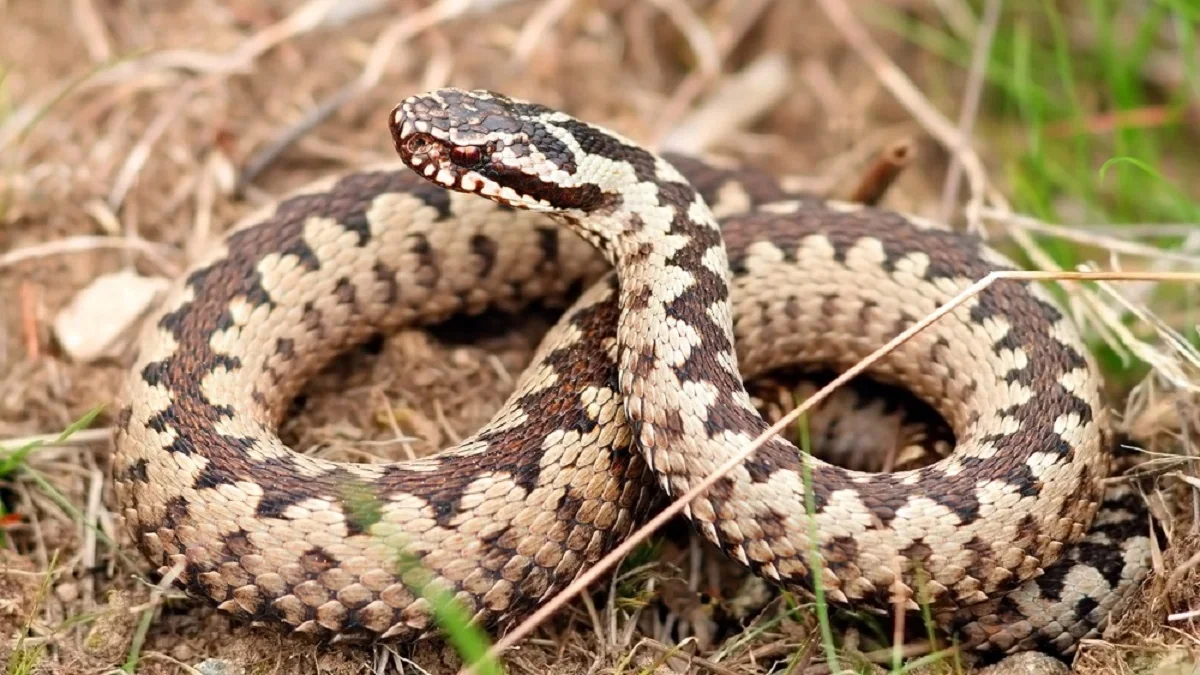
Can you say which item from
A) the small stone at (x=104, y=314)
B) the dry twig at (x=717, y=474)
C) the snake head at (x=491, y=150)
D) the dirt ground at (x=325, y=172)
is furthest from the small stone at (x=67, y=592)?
the snake head at (x=491, y=150)

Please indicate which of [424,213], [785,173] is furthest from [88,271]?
[785,173]

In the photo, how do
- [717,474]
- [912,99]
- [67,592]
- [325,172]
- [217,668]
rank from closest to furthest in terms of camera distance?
1. [717,474]
2. [217,668]
3. [67,592]
4. [325,172]
5. [912,99]

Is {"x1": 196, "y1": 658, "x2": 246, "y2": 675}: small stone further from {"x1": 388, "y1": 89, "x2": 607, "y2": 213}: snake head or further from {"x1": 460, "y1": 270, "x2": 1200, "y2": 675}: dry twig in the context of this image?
{"x1": 388, "y1": 89, "x2": 607, "y2": 213}: snake head

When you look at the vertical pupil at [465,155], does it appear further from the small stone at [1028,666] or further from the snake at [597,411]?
the small stone at [1028,666]

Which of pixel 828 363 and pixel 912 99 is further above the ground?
pixel 912 99

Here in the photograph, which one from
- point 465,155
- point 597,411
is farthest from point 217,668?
point 465,155

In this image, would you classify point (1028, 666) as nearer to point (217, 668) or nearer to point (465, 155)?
point (465, 155)

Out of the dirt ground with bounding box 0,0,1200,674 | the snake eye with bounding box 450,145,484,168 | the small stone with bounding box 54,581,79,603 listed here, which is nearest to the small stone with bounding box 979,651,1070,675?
the dirt ground with bounding box 0,0,1200,674
